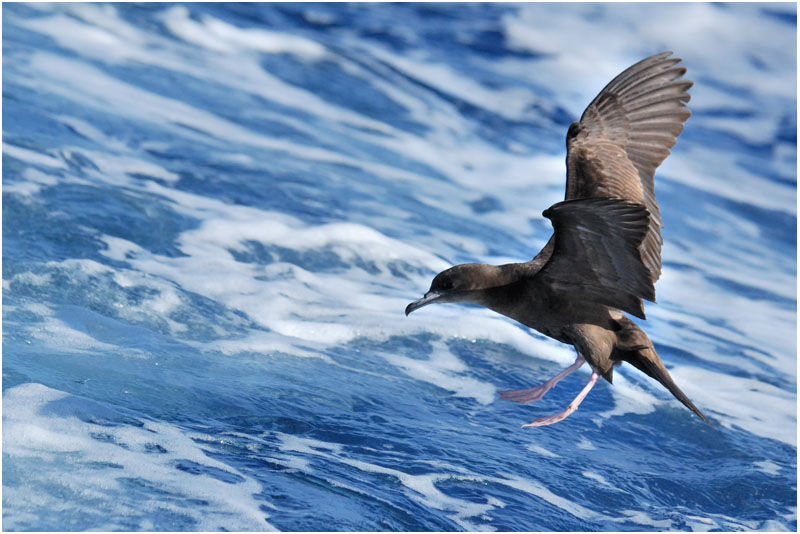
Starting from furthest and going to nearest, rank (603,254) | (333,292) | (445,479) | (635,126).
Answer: (333,292) → (635,126) → (445,479) → (603,254)

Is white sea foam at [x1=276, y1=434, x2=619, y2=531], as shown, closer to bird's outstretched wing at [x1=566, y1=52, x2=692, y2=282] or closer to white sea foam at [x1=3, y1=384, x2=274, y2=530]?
white sea foam at [x1=3, y1=384, x2=274, y2=530]

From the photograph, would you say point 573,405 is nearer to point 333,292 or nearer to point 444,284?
point 444,284

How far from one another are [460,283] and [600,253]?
28.6 inches

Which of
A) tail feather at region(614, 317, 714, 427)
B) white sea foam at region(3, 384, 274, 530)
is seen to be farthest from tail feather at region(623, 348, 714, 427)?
white sea foam at region(3, 384, 274, 530)

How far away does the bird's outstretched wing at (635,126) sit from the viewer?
5.69 meters

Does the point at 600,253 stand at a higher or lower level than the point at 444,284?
higher

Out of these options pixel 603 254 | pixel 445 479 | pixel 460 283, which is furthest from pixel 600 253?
pixel 445 479

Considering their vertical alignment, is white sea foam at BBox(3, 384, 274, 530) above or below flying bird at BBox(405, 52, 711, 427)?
below

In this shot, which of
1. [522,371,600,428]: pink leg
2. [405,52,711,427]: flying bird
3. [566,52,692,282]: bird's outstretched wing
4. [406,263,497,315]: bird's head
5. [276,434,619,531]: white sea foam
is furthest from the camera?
[566,52,692,282]: bird's outstretched wing

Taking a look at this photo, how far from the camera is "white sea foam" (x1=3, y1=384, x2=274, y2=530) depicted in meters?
4.68

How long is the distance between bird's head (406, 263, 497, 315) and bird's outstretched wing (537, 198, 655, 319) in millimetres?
270

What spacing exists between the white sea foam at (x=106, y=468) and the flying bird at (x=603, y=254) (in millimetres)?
1331

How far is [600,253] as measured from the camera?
15.0 feet

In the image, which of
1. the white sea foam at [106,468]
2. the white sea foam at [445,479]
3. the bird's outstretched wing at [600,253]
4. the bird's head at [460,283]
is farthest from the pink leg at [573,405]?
the white sea foam at [106,468]
